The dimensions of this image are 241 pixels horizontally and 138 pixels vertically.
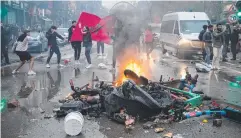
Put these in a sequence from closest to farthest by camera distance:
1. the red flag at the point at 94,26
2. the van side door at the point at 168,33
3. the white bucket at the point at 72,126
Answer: the white bucket at the point at 72,126 → the red flag at the point at 94,26 → the van side door at the point at 168,33

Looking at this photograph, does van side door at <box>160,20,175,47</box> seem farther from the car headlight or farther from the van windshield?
the car headlight

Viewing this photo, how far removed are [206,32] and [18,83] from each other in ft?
26.8

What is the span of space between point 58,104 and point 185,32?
1194 centimetres

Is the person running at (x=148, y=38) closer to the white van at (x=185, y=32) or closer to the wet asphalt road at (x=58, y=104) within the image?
the white van at (x=185, y=32)

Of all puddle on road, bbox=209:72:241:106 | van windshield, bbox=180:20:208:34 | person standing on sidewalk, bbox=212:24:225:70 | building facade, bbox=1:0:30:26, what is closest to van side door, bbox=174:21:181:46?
van windshield, bbox=180:20:208:34

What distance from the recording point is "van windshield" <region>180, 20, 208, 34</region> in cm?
1745

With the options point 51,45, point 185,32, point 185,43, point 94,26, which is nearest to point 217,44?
point 185,43

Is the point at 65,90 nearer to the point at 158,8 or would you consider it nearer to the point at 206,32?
the point at 206,32

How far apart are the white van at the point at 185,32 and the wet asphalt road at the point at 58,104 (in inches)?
185

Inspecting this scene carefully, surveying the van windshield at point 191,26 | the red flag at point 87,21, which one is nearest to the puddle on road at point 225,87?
the red flag at point 87,21

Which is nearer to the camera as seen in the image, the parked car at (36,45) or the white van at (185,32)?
the white van at (185,32)

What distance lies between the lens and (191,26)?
17.7 m

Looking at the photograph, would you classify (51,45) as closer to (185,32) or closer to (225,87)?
(225,87)

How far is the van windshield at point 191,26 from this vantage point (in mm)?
17453
